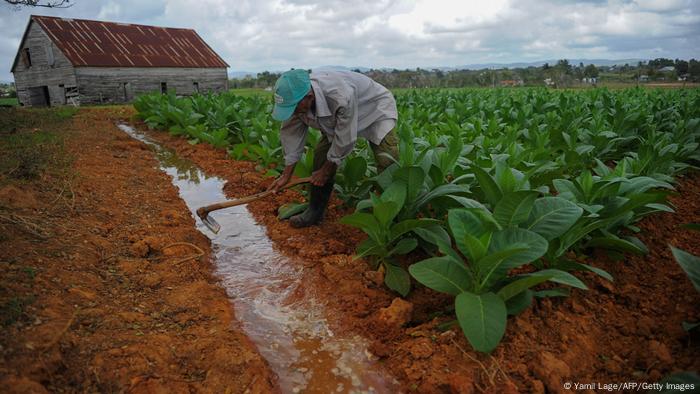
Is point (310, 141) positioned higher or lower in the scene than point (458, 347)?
higher

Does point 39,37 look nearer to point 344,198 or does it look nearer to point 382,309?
point 344,198

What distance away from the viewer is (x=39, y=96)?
2334 cm

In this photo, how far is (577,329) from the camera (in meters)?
2.33

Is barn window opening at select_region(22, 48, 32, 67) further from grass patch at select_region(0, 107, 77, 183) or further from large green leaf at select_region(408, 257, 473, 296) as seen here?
large green leaf at select_region(408, 257, 473, 296)

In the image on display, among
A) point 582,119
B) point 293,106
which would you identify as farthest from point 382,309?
point 582,119

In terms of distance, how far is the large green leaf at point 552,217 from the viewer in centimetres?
244

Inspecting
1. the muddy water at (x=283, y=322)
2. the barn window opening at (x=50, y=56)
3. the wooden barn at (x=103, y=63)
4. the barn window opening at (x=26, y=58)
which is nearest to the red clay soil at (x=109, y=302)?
the muddy water at (x=283, y=322)

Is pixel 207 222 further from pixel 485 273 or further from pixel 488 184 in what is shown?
pixel 485 273

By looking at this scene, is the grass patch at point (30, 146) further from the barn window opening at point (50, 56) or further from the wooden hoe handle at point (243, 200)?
the barn window opening at point (50, 56)

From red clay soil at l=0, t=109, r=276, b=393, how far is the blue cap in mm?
1348

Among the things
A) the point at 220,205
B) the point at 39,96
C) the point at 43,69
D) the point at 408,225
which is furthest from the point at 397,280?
the point at 39,96

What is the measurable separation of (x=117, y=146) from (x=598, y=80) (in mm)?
34547

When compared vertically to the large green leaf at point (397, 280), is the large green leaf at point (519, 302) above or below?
above

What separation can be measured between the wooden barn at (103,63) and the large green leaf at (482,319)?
23.0 meters
